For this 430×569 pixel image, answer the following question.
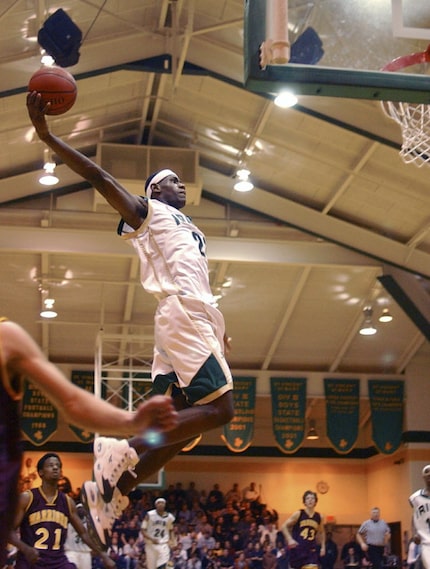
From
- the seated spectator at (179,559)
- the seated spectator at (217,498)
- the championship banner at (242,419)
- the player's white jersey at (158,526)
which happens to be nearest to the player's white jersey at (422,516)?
the player's white jersey at (158,526)

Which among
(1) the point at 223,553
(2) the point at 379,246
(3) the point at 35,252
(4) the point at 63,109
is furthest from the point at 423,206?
(4) the point at 63,109

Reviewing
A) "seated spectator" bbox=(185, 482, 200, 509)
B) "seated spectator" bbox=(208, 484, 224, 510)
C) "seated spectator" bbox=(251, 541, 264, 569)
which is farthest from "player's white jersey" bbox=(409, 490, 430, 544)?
"seated spectator" bbox=(185, 482, 200, 509)

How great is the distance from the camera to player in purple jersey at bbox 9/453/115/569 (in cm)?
688

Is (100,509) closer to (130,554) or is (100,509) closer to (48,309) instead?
(130,554)

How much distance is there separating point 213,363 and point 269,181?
14925mm

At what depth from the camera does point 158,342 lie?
5152 mm

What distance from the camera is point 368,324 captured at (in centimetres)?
2150

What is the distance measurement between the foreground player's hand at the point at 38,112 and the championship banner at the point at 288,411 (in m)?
18.5

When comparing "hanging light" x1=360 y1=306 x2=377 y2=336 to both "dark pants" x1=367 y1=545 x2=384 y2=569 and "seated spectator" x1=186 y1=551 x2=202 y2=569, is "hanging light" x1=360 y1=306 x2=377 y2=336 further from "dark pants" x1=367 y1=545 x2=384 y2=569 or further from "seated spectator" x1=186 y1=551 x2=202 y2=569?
"seated spectator" x1=186 y1=551 x2=202 y2=569

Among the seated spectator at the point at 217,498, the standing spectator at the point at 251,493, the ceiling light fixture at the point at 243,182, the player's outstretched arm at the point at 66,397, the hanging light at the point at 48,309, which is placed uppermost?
the ceiling light fixture at the point at 243,182

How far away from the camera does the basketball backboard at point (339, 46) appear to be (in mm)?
6156

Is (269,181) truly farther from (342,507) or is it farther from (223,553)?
(342,507)

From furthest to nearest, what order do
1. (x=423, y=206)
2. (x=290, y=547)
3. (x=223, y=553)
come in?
(x=223, y=553)
(x=423, y=206)
(x=290, y=547)

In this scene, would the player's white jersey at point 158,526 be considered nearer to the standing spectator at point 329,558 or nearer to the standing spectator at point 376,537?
the standing spectator at point 376,537
